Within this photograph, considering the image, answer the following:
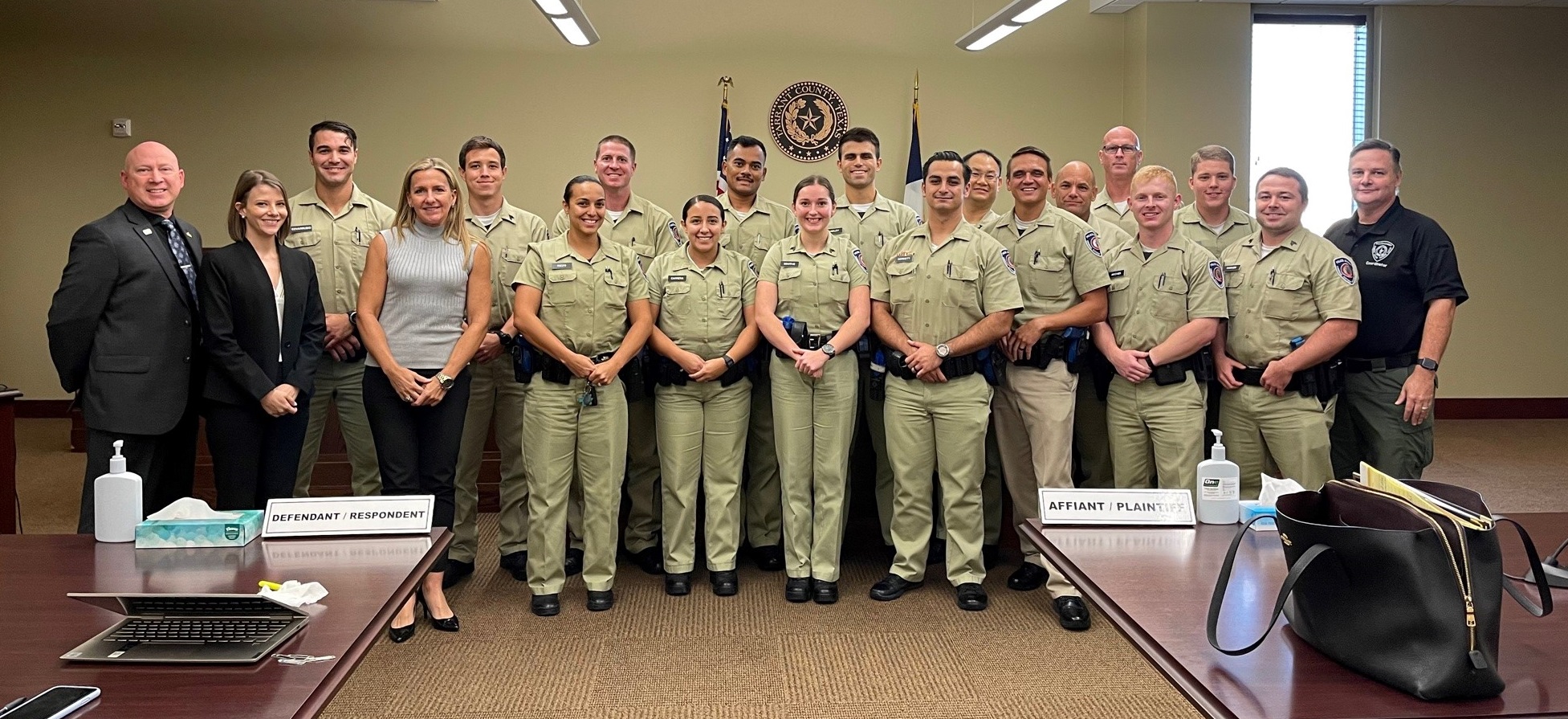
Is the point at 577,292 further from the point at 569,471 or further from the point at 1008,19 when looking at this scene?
the point at 1008,19

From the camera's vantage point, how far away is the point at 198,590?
1.94 metres

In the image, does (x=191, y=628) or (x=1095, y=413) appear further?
(x=1095, y=413)

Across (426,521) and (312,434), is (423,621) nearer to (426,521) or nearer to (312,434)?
(312,434)

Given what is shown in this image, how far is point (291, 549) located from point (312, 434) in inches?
75.3

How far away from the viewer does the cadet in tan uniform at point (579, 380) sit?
153 inches

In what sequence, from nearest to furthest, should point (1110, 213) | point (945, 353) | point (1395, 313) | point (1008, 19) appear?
point (1395, 313) → point (945, 353) → point (1110, 213) → point (1008, 19)

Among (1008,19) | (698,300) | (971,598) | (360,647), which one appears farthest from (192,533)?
(1008,19)

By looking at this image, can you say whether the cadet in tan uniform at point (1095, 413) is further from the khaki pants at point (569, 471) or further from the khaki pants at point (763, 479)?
the khaki pants at point (569, 471)

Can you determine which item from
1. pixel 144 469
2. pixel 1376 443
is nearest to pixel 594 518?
pixel 144 469

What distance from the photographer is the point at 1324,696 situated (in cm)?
143

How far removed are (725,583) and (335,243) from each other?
1.92m

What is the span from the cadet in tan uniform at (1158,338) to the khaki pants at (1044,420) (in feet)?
0.54

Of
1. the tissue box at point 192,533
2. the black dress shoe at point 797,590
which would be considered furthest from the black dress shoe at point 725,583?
the tissue box at point 192,533

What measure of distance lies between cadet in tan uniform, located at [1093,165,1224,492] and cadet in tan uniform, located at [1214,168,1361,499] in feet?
0.38
